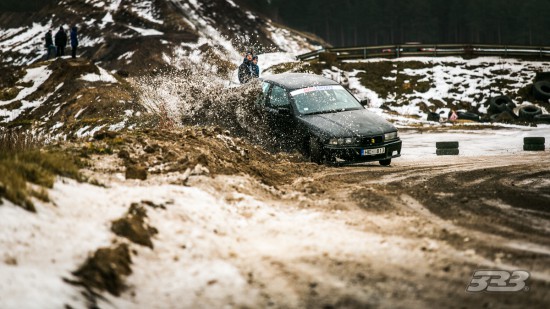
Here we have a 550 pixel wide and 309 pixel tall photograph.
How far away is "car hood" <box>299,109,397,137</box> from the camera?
995 cm

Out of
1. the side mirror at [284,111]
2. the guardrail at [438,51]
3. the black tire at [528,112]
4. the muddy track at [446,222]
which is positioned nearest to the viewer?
the muddy track at [446,222]

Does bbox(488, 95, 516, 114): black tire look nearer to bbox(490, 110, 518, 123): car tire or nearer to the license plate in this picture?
bbox(490, 110, 518, 123): car tire

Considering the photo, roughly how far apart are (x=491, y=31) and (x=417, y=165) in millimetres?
86086

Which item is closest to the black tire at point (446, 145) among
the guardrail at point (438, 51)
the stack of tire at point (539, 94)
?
the stack of tire at point (539, 94)

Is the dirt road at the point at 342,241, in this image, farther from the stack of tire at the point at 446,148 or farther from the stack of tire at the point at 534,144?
the stack of tire at the point at 534,144

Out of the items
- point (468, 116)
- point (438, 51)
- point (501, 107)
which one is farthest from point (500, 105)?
point (438, 51)

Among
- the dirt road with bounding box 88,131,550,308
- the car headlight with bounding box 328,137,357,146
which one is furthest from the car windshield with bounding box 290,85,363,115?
the dirt road with bounding box 88,131,550,308

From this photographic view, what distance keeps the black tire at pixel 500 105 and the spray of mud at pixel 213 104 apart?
49.5 feet

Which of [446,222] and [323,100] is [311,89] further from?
[446,222]

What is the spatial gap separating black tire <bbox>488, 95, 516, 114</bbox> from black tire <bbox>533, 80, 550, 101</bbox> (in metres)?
3.06

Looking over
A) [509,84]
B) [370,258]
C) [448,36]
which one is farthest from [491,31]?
[370,258]

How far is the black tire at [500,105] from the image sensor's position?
2417cm

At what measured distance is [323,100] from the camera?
11.0 m

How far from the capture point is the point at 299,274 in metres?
4.43
